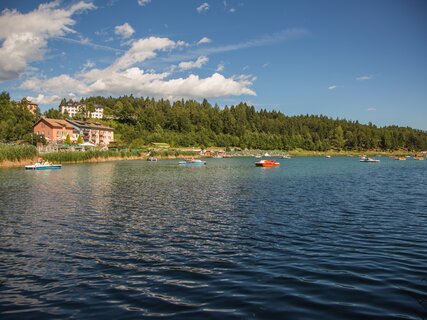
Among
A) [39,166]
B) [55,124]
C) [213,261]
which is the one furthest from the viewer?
[55,124]

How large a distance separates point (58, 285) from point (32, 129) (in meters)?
176

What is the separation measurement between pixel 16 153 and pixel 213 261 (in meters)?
89.4

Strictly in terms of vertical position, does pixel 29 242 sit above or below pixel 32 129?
below

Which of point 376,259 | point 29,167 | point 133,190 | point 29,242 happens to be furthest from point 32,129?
point 376,259

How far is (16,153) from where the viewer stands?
8969cm

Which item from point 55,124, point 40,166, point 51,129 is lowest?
point 40,166

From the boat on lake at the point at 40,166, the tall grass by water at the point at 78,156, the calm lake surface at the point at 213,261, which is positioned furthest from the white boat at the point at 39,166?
the calm lake surface at the point at 213,261

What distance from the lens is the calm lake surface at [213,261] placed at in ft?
38.7

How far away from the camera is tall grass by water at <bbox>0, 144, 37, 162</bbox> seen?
8638cm

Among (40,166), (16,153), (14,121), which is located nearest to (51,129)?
(14,121)

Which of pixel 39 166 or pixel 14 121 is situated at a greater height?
pixel 14 121

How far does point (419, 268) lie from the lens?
1573 cm

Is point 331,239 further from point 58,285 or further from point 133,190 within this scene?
point 133,190

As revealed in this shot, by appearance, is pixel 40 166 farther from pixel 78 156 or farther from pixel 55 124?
pixel 55 124
